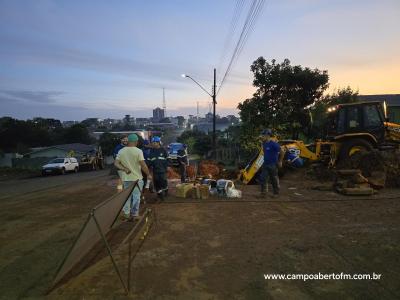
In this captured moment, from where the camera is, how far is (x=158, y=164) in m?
10.3

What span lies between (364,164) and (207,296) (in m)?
9.59

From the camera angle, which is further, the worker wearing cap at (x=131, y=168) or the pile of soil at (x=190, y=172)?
the pile of soil at (x=190, y=172)

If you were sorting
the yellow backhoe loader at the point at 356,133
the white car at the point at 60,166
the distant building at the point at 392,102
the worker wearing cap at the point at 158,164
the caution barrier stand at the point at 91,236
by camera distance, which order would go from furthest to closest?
the distant building at the point at 392,102 < the white car at the point at 60,166 < the yellow backhoe loader at the point at 356,133 < the worker wearing cap at the point at 158,164 < the caution barrier stand at the point at 91,236

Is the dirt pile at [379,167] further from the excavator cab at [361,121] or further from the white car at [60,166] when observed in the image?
the white car at [60,166]

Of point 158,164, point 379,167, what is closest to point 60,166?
point 158,164

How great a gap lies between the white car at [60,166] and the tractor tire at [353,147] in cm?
2479

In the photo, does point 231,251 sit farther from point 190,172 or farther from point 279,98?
point 279,98

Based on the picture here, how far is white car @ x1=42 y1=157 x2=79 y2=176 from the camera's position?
30.9 metres

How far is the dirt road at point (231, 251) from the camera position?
15.2 ft

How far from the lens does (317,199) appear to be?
33.4ft

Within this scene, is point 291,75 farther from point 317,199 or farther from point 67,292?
point 67,292

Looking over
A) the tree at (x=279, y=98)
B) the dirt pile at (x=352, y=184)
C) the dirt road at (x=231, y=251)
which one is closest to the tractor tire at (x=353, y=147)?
the dirt pile at (x=352, y=184)

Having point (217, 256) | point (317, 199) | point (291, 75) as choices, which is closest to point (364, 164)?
point (317, 199)

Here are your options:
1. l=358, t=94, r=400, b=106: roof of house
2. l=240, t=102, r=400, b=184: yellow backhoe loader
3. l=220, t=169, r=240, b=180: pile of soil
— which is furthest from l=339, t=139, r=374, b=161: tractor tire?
l=358, t=94, r=400, b=106: roof of house
